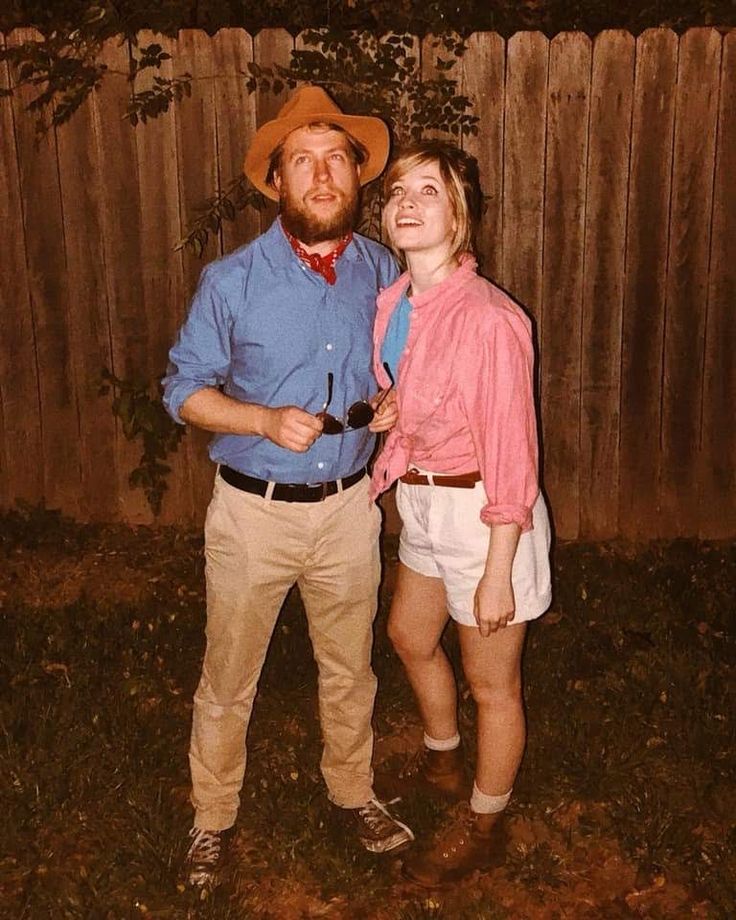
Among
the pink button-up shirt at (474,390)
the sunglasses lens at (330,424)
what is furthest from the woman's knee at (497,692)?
the sunglasses lens at (330,424)

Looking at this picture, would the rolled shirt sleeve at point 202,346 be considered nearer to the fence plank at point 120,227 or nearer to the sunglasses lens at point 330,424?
the sunglasses lens at point 330,424

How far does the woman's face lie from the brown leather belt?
0.62m

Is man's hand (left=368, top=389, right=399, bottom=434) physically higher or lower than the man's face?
lower

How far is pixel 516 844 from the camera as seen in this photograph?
3387 mm

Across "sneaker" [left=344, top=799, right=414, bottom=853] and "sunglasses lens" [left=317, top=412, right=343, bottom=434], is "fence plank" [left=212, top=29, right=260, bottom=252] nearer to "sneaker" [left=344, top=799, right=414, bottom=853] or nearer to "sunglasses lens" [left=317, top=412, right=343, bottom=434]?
"sunglasses lens" [left=317, top=412, right=343, bottom=434]

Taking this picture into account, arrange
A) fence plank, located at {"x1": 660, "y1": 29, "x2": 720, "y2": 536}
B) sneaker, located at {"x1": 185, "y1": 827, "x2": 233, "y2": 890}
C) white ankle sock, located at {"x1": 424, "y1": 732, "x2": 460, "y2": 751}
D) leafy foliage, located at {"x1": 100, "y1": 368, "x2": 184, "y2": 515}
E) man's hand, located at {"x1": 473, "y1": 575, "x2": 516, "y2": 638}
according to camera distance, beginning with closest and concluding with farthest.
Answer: man's hand, located at {"x1": 473, "y1": 575, "x2": 516, "y2": 638}, sneaker, located at {"x1": 185, "y1": 827, "x2": 233, "y2": 890}, white ankle sock, located at {"x1": 424, "y1": 732, "x2": 460, "y2": 751}, fence plank, located at {"x1": 660, "y1": 29, "x2": 720, "y2": 536}, leafy foliage, located at {"x1": 100, "y1": 368, "x2": 184, "y2": 515}

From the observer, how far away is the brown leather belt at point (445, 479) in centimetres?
282

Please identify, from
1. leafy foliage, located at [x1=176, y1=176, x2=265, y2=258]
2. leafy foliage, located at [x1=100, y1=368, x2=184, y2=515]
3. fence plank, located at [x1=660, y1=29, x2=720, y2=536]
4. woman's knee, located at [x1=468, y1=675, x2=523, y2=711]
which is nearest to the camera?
woman's knee, located at [x1=468, y1=675, x2=523, y2=711]

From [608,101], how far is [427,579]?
2.80m

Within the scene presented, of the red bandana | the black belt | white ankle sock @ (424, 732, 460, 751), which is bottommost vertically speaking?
white ankle sock @ (424, 732, 460, 751)

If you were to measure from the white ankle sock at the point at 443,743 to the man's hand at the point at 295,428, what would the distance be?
1.36 metres

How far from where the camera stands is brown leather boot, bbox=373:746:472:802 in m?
3.55

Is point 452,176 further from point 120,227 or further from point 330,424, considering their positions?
point 120,227

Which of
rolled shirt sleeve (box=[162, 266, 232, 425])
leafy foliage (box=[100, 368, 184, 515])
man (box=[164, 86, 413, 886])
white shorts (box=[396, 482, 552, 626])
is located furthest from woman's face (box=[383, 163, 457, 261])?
leafy foliage (box=[100, 368, 184, 515])
